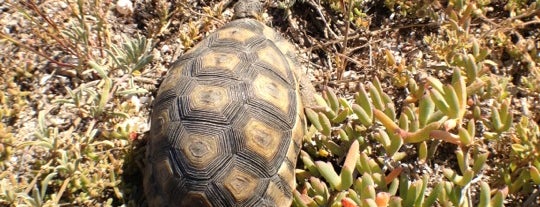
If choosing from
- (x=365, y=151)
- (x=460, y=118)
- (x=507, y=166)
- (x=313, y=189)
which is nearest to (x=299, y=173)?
(x=313, y=189)

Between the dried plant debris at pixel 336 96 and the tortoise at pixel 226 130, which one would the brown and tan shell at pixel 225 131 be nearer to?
the tortoise at pixel 226 130

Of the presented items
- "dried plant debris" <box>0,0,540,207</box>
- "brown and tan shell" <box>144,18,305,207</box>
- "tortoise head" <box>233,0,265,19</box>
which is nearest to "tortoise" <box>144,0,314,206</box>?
"brown and tan shell" <box>144,18,305,207</box>

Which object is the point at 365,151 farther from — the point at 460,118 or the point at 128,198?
the point at 128,198

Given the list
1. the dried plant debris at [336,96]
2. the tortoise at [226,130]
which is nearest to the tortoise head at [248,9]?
the dried plant debris at [336,96]

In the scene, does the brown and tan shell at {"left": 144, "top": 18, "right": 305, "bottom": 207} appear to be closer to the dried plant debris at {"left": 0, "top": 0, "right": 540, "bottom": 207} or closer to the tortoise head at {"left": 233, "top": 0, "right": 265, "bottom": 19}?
the dried plant debris at {"left": 0, "top": 0, "right": 540, "bottom": 207}

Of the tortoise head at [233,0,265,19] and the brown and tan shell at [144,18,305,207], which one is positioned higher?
the tortoise head at [233,0,265,19]

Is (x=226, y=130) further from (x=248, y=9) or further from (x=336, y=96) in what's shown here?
(x=248, y=9)

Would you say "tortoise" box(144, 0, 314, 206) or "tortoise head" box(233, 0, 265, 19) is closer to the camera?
"tortoise" box(144, 0, 314, 206)
